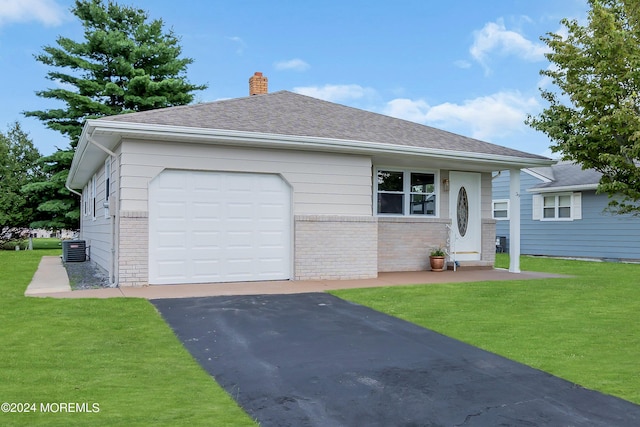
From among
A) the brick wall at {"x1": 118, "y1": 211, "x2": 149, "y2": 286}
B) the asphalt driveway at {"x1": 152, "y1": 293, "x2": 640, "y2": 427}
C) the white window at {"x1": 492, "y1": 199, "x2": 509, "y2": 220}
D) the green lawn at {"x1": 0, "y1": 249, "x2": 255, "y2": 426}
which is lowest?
the asphalt driveway at {"x1": 152, "y1": 293, "x2": 640, "y2": 427}

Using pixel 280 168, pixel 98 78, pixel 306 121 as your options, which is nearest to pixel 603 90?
pixel 306 121

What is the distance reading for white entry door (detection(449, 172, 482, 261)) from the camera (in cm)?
1476

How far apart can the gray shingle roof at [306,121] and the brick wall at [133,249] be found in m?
1.87

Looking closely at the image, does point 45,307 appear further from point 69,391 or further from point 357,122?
point 357,122

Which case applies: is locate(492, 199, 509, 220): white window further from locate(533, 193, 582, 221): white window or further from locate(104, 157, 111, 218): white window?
locate(104, 157, 111, 218): white window

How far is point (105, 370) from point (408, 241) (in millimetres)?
10227

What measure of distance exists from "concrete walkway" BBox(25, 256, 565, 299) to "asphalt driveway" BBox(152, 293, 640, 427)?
188 cm

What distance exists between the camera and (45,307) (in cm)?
788

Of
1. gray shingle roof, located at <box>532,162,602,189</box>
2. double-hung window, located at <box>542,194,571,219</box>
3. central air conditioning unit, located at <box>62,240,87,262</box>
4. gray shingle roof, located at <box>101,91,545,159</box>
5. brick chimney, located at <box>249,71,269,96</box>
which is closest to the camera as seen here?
gray shingle roof, located at <box>101,91,545,159</box>

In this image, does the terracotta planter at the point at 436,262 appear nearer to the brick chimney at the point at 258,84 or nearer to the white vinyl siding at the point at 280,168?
the white vinyl siding at the point at 280,168

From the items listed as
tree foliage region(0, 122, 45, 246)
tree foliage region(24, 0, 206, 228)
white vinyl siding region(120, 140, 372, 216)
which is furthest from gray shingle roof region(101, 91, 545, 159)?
tree foliage region(0, 122, 45, 246)

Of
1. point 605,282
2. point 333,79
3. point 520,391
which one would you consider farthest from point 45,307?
point 333,79

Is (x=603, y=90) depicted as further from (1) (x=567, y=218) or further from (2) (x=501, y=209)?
(2) (x=501, y=209)

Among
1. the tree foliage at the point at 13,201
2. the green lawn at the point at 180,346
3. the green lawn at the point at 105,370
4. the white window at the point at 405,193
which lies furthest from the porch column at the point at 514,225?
the tree foliage at the point at 13,201
